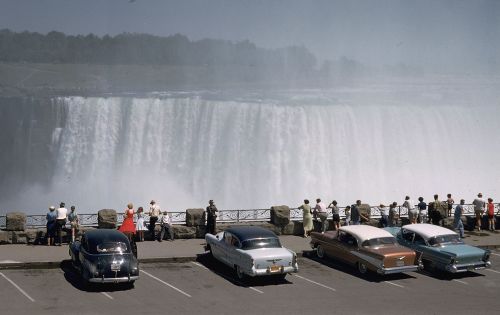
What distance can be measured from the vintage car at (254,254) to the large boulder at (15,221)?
6392 mm

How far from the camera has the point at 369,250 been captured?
19.0 m

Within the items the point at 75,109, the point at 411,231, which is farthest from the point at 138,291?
the point at 75,109

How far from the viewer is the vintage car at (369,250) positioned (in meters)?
18.6

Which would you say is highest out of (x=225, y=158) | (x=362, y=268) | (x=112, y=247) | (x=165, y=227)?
(x=225, y=158)

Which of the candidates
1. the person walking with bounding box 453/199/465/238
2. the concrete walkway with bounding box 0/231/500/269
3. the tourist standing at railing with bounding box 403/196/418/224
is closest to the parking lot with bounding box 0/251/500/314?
the concrete walkway with bounding box 0/231/500/269

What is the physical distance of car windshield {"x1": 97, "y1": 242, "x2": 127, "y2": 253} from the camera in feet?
56.3

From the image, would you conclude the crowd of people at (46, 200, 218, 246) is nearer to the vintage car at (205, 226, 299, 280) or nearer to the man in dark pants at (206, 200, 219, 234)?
the man in dark pants at (206, 200, 219, 234)

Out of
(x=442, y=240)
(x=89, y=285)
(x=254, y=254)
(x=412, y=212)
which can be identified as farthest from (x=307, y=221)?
(x=89, y=285)

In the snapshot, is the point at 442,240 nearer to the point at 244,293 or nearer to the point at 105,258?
the point at 244,293

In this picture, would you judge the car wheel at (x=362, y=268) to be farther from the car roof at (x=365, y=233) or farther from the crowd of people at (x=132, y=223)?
the crowd of people at (x=132, y=223)

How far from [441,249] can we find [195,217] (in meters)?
8.21

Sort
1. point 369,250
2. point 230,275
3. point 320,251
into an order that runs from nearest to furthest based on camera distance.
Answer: point 230,275
point 369,250
point 320,251

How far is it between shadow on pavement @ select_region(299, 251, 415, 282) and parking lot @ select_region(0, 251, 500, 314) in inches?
2.4

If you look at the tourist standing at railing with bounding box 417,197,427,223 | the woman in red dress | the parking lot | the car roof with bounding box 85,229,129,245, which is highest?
the tourist standing at railing with bounding box 417,197,427,223
